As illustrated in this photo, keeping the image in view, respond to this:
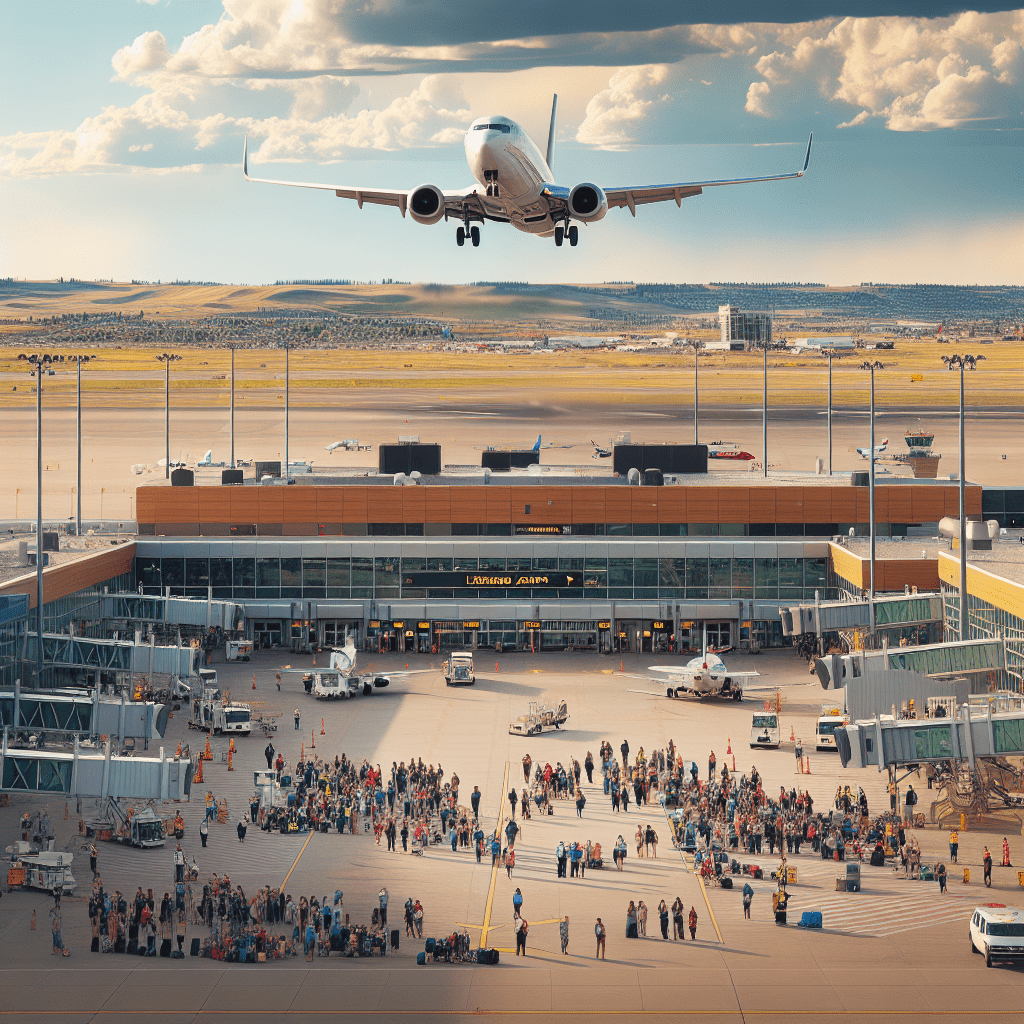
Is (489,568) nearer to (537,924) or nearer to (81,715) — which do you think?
(81,715)

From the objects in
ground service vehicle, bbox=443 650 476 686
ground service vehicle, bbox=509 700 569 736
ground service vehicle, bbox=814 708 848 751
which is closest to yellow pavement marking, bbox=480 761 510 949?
ground service vehicle, bbox=509 700 569 736

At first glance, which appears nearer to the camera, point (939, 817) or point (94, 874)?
point (94, 874)

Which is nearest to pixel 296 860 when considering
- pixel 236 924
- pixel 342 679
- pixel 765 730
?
pixel 236 924

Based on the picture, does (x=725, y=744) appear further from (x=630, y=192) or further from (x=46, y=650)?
(x=46, y=650)

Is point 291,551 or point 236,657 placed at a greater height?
point 291,551

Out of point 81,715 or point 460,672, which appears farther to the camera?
point 460,672

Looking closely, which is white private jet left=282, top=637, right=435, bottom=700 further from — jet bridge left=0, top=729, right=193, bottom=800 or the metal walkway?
jet bridge left=0, top=729, right=193, bottom=800

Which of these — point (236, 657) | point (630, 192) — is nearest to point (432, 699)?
point (236, 657)
